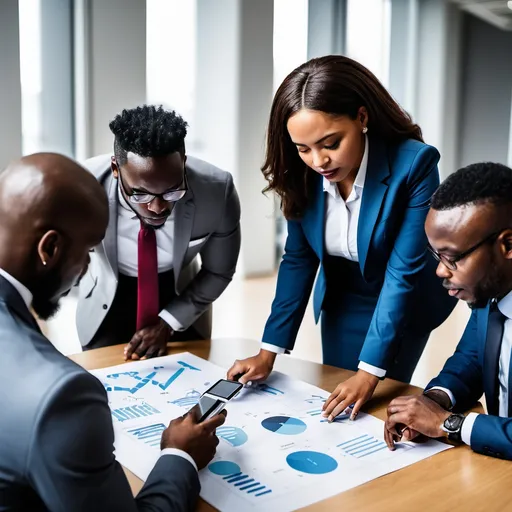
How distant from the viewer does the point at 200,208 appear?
207cm

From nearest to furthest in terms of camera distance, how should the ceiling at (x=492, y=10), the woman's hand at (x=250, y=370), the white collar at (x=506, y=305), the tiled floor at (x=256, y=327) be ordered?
the white collar at (x=506, y=305)
the woman's hand at (x=250, y=370)
the tiled floor at (x=256, y=327)
the ceiling at (x=492, y=10)

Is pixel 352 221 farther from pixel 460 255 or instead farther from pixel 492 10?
pixel 492 10

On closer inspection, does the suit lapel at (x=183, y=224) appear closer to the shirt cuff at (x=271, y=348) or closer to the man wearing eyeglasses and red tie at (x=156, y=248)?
the man wearing eyeglasses and red tie at (x=156, y=248)

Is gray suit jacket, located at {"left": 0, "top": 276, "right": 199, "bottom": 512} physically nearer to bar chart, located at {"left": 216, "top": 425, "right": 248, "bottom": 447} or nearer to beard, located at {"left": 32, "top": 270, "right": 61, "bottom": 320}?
beard, located at {"left": 32, "top": 270, "right": 61, "bottom": 320}

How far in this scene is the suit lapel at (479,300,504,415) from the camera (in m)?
1.57

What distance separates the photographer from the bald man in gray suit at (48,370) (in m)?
0.86

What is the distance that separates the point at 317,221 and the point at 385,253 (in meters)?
0.22

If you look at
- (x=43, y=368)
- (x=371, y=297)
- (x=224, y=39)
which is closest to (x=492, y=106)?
(x=224, y=39)

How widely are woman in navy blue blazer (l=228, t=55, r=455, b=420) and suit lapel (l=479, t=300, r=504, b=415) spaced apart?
0.81 feet

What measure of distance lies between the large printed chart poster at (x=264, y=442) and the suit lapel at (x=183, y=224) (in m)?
0.42

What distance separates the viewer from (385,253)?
76.0 inches

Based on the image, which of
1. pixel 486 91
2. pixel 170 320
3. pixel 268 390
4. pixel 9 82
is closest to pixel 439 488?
pixel 268 390

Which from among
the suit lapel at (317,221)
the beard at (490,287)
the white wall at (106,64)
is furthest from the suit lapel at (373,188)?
the white wall at (106,64)

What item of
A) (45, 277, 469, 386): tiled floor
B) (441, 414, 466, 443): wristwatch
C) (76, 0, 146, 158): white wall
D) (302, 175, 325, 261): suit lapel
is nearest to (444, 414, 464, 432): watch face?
(441, 414, 466, 443): wristwatch
